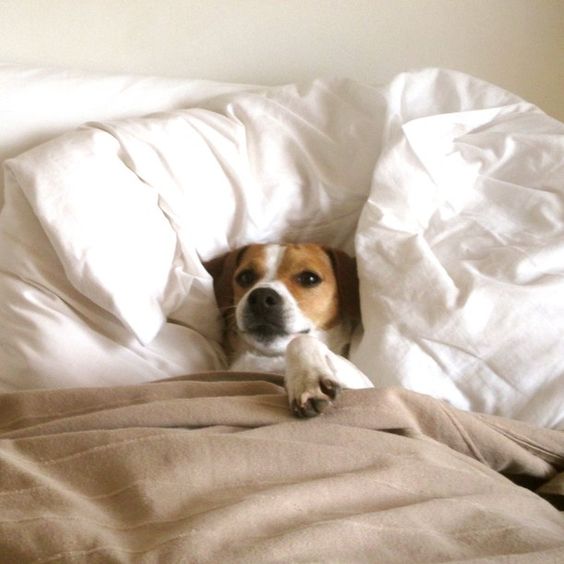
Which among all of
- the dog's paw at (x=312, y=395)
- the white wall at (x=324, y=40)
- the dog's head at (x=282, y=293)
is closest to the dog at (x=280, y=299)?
the dog's head at (x=282, y=293)

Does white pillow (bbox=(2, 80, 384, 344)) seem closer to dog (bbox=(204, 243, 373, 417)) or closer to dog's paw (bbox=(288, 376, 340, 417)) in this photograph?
dog (bbox=(204, 243, 373, 417))

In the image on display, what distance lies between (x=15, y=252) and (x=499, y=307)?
0.90 meters

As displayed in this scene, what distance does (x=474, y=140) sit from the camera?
144 cm

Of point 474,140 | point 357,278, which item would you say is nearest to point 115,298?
point 357,278

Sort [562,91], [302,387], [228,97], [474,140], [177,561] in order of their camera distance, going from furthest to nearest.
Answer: [562,91] < [228,97] < [474,140] < [302,387] < [177,561]

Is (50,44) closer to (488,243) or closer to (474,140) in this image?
(474,140)

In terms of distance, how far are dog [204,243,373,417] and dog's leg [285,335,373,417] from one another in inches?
10.8

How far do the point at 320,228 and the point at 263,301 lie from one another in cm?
26

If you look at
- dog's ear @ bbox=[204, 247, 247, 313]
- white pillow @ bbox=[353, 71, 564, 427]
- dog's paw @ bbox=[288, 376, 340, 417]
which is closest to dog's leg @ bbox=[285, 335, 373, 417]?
dog's paw @ bbox=[288, 376, 340, 417]

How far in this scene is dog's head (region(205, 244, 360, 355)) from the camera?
4.58 ft

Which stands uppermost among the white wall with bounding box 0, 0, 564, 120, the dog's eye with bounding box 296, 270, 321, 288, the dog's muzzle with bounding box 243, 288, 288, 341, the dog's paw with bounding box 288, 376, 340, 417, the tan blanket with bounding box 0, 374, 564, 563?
the white wall with bounding box 0, 0, 564, 120

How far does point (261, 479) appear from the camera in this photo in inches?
33.4

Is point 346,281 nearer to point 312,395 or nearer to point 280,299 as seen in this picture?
point 280,299

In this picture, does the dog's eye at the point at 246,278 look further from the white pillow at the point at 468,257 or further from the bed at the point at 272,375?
the white pillow at the point at 468,257
